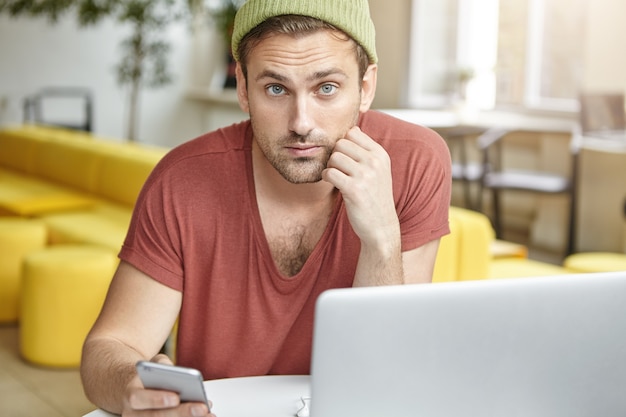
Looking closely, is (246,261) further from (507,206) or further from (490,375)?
(507,206)

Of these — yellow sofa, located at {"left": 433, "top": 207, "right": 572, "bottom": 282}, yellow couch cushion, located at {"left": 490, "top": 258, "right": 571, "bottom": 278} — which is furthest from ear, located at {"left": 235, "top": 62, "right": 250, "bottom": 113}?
yellow couch cushion, located at {"left": 490, "top": 258, "right": 571, "bottom": 278}

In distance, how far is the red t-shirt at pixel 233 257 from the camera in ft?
5.36

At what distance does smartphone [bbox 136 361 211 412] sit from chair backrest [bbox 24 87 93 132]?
30.2 ft

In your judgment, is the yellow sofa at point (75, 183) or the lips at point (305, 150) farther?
the yellow sofa at point (75, 183)

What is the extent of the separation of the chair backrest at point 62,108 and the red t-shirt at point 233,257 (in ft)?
28.1

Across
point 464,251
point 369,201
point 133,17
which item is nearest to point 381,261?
point 369,201

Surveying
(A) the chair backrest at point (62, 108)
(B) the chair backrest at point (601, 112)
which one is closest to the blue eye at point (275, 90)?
(B) the chair backrest at point (601, 112)

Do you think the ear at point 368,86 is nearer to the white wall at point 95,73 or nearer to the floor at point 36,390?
the floor at point 36,390

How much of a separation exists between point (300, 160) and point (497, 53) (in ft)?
22.3

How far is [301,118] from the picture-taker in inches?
58.7

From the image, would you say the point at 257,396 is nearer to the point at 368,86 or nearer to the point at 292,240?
the point at 292,240

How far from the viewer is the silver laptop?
0.94 metres

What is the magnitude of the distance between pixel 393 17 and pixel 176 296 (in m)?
7.29

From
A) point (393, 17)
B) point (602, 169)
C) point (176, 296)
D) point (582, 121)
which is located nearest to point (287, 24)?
point (176, 296)
